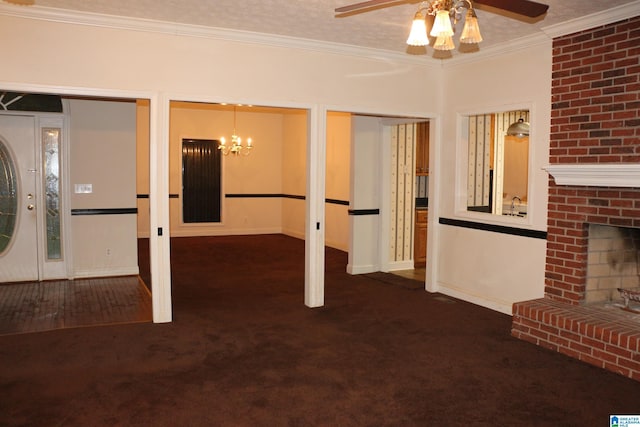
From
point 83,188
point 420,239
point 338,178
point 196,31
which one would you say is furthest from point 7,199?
point 420,239

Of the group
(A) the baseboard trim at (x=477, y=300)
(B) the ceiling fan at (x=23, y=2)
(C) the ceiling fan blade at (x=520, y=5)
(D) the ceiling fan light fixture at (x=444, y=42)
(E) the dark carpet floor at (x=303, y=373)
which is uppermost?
(B) the ceiling fan at (x=23, y=2)

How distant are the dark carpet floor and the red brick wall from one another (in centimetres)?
83

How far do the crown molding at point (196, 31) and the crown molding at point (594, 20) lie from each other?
4.87 ft

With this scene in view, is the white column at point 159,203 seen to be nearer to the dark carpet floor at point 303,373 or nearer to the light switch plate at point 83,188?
the dark carpet floor at point 303,373

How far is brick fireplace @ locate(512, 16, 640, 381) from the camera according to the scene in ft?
12.7

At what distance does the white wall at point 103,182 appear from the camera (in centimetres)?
666

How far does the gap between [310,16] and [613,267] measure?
3374 mm

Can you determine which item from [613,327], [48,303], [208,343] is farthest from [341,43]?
[48,303]

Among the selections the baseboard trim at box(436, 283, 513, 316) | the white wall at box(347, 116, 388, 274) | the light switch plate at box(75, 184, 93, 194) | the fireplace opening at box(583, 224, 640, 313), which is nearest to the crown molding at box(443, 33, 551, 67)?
the white wall at box(347, 116, 388, 274)

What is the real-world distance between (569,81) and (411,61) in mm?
1734

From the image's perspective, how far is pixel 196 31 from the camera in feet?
15.3

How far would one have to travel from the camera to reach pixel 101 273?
682cm

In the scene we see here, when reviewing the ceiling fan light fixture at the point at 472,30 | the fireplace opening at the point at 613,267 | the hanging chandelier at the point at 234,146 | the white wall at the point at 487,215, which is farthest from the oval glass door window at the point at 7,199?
the fireplace opening at the point at 613,267

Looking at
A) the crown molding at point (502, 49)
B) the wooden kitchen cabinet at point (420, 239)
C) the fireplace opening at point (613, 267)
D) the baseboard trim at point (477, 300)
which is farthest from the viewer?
the wooden kitchen cabinet at point (420, 239)
